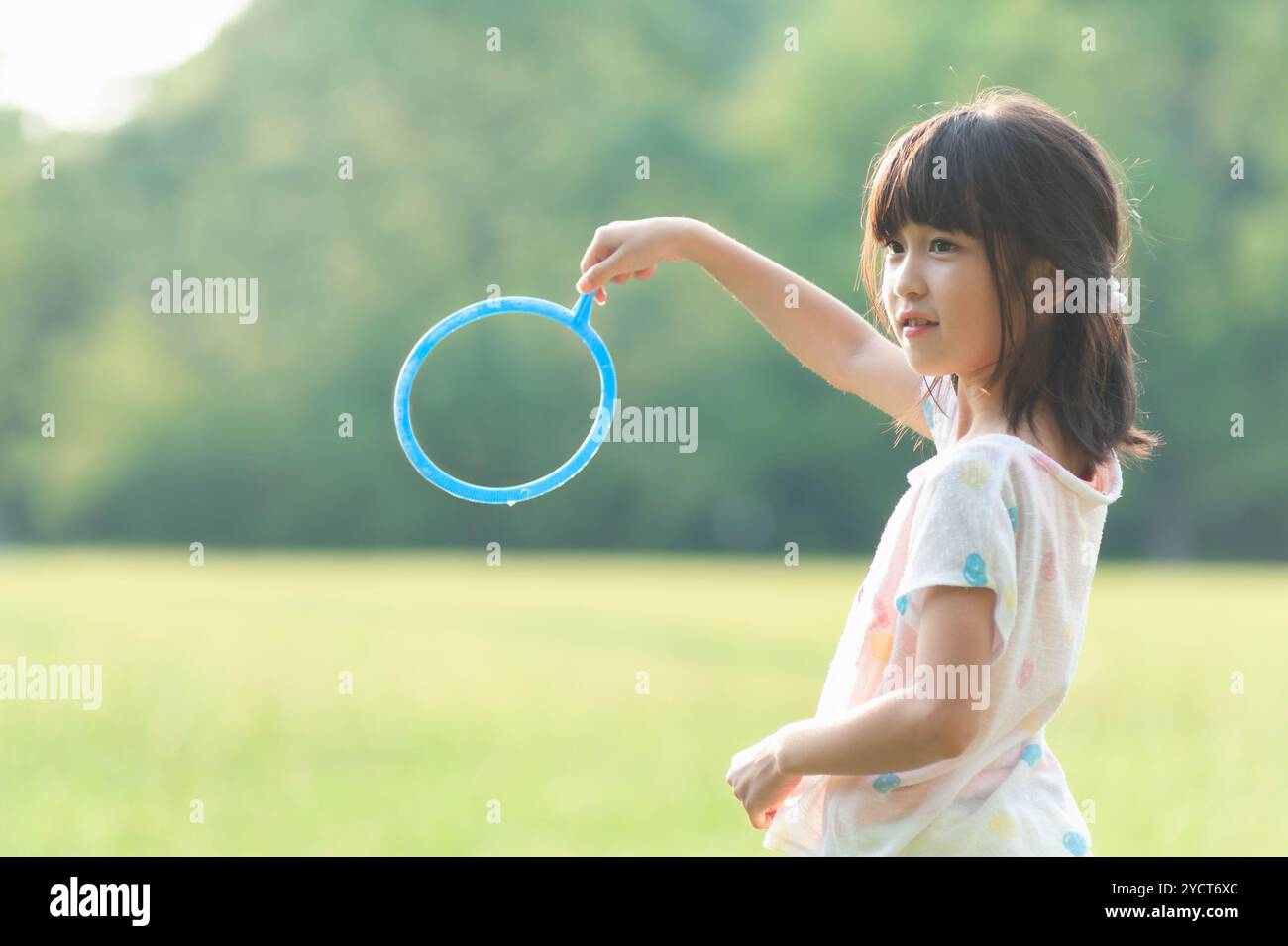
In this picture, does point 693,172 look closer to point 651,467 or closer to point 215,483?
point 651,467

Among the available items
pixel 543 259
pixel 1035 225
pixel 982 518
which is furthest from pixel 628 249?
pixel 543 259

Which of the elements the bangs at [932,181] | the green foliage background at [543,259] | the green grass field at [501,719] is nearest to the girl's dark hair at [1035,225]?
the bangs at [932,181]

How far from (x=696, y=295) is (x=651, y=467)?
3.44 metres

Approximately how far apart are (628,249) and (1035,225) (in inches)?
22.3

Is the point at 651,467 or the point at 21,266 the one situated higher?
the point at 21,266

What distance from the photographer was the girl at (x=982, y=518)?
1763mm

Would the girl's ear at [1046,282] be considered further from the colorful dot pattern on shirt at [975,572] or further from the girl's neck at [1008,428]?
the colorful dot pattern on shirt at [975,572]

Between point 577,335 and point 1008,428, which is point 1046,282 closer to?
point 1008,428

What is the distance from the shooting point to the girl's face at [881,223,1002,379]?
190cm

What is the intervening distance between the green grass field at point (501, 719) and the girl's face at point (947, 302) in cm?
363

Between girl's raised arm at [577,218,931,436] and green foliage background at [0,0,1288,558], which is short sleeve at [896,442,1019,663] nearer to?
girl's raised arm at [577,218,931,436]

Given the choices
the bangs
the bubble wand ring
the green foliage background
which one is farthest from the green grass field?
the green foliage background

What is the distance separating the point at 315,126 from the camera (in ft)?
103
